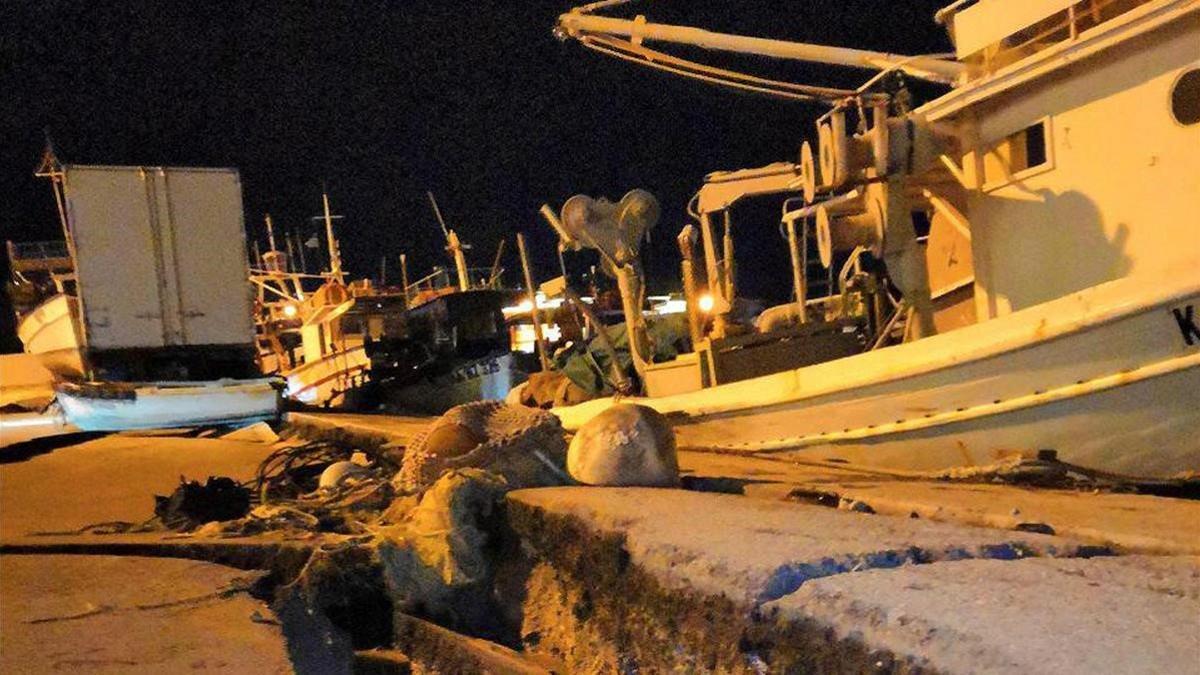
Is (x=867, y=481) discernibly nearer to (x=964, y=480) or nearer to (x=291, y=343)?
(x=964, y=480)

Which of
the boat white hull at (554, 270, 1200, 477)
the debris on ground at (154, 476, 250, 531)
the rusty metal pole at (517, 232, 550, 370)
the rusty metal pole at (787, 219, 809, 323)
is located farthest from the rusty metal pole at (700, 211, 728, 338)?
the debris on ground at (154, 476, 250, 531)

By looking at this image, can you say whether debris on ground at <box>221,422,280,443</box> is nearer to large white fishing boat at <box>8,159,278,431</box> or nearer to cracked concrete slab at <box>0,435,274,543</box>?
cracked concrete slab at <box>0,435,274,543</box>

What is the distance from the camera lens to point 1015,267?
21.2ft

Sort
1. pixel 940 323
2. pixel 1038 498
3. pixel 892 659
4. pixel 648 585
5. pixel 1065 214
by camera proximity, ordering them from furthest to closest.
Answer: pixel 940 323, pixel 1065 214, pixel 1038 498, pixel 648 585, pixel 892 659

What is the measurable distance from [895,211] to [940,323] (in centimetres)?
160

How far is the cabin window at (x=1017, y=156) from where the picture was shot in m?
6.28

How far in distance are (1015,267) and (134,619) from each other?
5948 mm

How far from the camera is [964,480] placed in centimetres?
502

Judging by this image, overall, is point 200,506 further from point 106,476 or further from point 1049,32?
point 1049,32

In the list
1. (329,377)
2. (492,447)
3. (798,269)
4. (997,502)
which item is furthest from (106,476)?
(329,377)

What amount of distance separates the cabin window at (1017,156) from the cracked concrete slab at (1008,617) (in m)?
4.50

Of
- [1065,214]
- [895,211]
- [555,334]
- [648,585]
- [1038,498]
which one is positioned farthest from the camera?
[555,334]

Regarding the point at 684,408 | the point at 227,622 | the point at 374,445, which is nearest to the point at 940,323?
the point at 684,408

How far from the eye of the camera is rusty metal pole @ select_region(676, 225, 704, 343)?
25.9 feet
